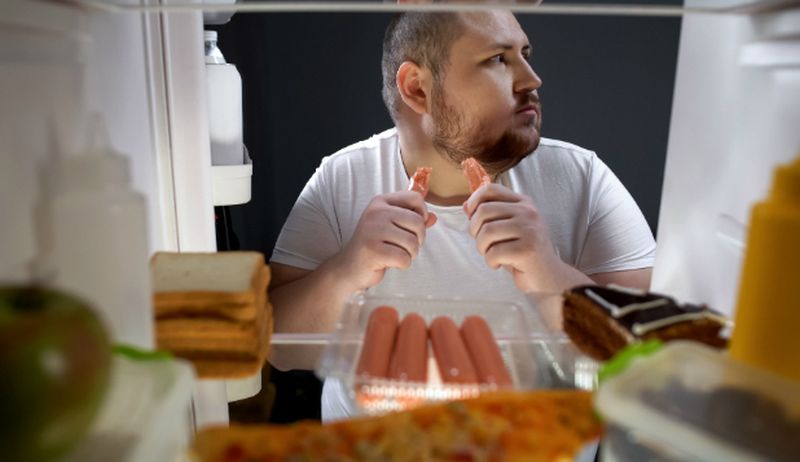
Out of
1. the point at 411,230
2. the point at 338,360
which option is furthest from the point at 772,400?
the point at 411,230

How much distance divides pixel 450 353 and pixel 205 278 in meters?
0.28

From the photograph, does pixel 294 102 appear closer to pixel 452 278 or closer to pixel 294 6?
pixel 452 278

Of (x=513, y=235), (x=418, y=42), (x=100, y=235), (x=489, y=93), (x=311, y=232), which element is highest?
(x=418, y=42)

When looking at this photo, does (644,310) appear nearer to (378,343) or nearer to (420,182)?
(378,343)

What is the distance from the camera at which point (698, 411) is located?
1.43 feet

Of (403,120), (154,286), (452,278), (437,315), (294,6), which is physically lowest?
(452,278)

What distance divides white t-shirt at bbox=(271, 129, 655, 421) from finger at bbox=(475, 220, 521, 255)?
434mm

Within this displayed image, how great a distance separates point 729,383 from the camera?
0.47 meters

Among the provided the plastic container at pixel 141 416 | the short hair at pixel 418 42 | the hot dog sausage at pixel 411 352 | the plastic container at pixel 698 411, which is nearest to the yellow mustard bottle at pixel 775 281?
the plastic container at pixel 698 411

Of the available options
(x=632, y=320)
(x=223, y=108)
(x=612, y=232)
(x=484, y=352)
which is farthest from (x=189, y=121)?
(x=612, y=232)

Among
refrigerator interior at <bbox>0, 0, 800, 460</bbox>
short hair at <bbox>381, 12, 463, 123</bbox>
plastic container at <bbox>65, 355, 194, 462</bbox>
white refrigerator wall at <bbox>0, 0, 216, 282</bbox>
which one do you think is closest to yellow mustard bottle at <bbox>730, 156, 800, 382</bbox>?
refrigerator interior at <bbox>0, 0, 800, 460</bbox>

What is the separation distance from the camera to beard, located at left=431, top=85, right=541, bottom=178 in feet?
4.83

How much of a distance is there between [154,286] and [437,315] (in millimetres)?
379

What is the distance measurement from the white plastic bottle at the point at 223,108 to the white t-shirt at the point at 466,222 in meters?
0.52
